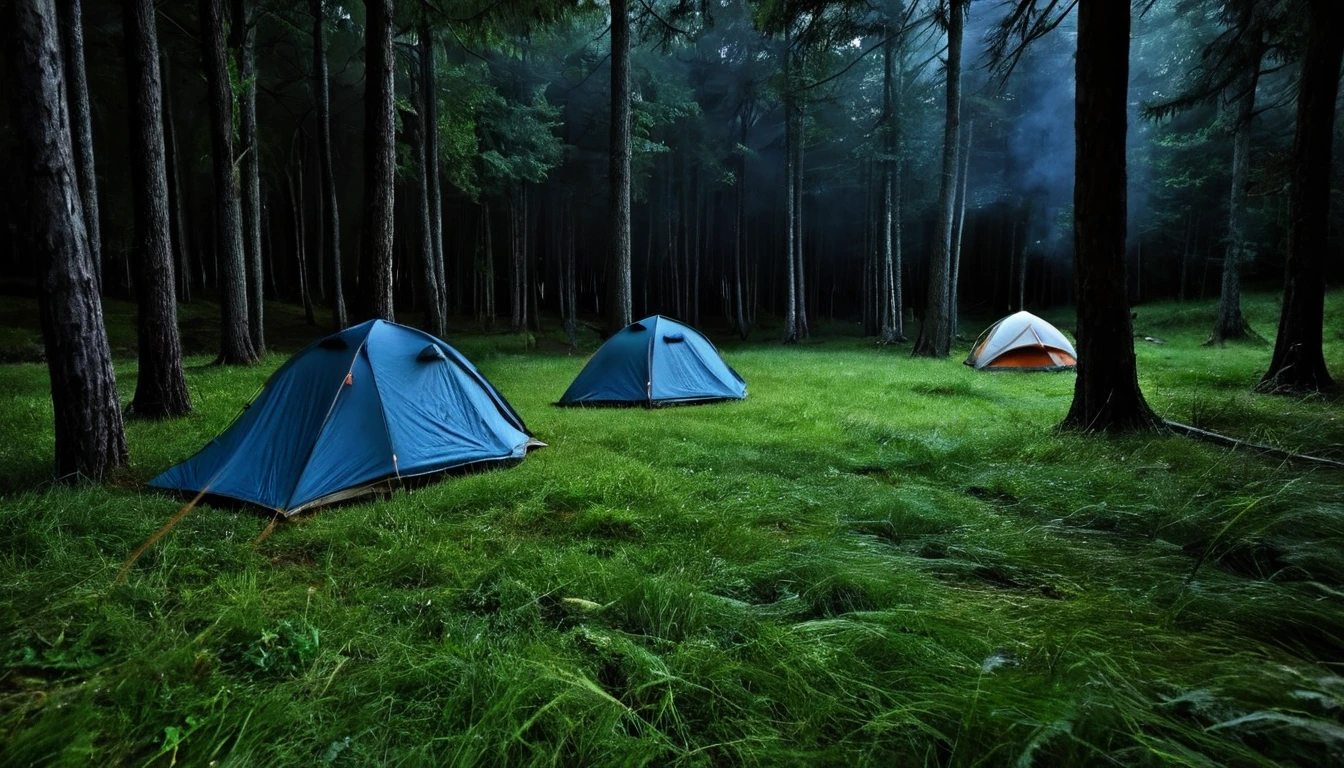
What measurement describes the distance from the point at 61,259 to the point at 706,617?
15.5 ft

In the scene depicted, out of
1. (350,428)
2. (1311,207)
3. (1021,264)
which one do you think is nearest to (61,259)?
(350,428)

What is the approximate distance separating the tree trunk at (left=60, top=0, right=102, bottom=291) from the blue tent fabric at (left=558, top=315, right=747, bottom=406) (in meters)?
5.77

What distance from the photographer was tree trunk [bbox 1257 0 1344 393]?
20.9 ft

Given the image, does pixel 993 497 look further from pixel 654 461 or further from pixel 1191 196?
pixel 1191 196

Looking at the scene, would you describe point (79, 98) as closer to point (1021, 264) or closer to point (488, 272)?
point (488, 272)

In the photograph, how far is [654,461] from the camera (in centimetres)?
503

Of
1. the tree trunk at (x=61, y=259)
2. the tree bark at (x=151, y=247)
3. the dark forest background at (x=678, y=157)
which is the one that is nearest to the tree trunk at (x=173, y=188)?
the dark forest background at (x=678, y=157)

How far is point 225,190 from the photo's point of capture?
1015cm

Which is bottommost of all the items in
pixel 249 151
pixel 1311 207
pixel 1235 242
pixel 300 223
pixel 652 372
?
pixel 652 372

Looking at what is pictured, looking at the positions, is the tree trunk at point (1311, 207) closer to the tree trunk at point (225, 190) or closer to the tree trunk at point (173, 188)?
the tree trunk at point (225, 190)

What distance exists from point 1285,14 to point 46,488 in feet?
49.8

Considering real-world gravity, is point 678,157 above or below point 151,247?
above

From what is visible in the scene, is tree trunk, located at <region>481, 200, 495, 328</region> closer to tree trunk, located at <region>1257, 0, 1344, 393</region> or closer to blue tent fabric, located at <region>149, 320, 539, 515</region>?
blue tent fabric, located at <region>149, 320, 539, 515</region>

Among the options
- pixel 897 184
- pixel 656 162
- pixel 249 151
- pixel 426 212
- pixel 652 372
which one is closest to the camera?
pixel 652 372
